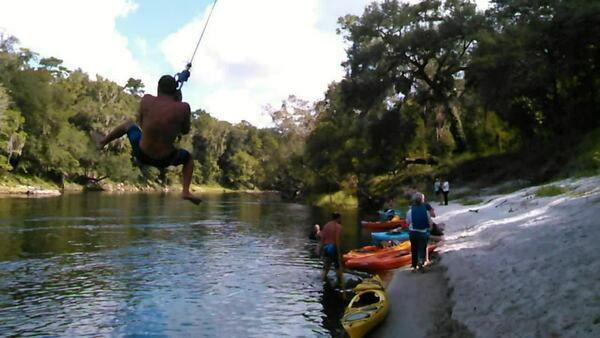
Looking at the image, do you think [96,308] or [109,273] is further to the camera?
[109,273]

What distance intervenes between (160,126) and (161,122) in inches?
2.1

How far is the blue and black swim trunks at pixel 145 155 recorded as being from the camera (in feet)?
23.6

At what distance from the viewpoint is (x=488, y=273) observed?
1156 centimetres

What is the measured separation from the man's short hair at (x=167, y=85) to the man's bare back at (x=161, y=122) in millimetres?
88

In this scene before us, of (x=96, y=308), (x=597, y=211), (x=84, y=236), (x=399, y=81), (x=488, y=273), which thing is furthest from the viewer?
(x=399, y=81)

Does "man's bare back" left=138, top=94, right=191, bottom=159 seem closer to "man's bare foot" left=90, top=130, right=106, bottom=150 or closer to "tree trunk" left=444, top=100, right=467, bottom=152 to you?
"man's bare foot" left=90, top=130, right=106, bottom=150

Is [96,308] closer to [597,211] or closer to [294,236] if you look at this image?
[597,211]

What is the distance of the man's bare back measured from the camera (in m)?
6.94

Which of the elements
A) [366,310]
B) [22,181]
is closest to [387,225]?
[366,310]

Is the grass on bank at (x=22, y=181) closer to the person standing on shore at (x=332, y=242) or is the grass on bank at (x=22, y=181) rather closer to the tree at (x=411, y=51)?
the tree at (x=411, y=51)

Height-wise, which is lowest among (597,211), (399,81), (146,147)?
(597,211)

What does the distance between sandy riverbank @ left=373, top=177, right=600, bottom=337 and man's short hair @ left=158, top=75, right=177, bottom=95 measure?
19.1 ft

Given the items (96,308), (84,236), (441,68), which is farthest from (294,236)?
(441,68)

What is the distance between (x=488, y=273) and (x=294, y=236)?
1883 cm
